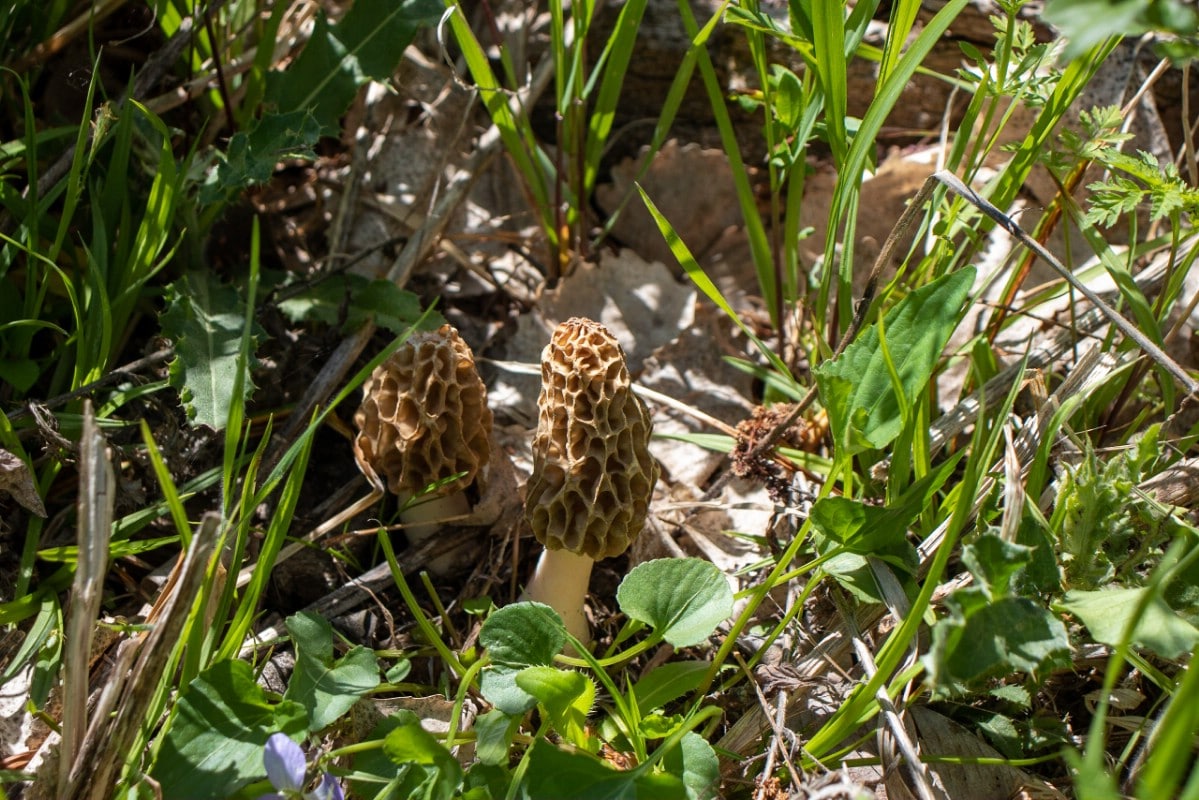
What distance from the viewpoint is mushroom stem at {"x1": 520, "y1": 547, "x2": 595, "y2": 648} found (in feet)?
7.72

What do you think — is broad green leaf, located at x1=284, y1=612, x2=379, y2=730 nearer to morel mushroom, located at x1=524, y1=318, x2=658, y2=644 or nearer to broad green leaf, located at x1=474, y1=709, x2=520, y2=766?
broad green leaf, located at x1=474, y1=709, x2=520, y2=766

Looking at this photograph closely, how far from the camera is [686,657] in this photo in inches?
90.5

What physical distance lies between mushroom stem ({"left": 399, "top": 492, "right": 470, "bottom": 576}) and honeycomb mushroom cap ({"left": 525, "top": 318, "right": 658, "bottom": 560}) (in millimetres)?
387

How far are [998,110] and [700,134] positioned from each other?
94 centimetres

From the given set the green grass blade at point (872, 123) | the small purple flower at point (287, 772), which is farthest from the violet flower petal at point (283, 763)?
the green grass blade at point (872, 123)

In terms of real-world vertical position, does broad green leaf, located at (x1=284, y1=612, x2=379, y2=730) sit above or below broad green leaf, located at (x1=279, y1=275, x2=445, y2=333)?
below

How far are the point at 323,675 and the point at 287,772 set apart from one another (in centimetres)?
25

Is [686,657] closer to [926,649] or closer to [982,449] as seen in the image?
[926,649]

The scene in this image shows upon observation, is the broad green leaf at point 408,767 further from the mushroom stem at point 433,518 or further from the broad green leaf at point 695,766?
the mushroom stem at point 433,518

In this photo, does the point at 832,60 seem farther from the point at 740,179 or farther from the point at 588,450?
the point at 588,450

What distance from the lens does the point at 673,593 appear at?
6.40ft

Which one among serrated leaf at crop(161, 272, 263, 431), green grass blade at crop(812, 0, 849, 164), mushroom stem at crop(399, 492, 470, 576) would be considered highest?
green grass blade at crop(812, 0, 849, 164)

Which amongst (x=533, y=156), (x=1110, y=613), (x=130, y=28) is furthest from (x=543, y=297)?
(x=1110, y=613)

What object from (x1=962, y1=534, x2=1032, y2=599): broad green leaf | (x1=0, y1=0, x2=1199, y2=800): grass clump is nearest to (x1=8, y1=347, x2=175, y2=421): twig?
(x1=0, y1=0, x2=1199, y2=800): grass clump
